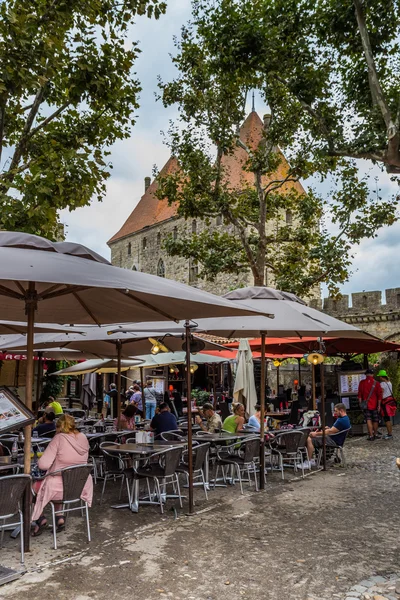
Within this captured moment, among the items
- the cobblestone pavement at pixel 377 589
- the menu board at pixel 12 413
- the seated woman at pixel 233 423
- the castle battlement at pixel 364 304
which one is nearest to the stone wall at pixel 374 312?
the castle battlement at pixel 364 304

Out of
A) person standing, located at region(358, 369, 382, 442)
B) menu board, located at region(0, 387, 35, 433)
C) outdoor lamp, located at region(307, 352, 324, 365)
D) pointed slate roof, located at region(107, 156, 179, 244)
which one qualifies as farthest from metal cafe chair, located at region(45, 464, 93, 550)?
pointed slate roof, located at region(107, 156, 179, 244)

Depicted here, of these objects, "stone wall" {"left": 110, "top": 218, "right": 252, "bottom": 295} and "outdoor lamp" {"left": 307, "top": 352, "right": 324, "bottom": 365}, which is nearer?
"outdoor lamp" {"left": 307, "top": 352, "right": 324, "bottom": 365}

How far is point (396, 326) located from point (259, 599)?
2354 centimetres

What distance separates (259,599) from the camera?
402 cm

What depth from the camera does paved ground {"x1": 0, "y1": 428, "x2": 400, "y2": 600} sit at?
4.18 metres

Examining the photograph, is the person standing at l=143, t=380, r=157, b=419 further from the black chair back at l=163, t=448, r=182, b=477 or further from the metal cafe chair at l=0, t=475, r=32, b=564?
the metal cafe chair at l=0, t=475, r=32, b=564

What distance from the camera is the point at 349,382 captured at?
52.2 feet

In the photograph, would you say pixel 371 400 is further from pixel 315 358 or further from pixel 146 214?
pixel 146 214

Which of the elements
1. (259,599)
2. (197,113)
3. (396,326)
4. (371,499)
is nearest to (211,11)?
(197,113)

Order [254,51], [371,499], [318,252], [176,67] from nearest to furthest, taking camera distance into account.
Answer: [371,499]
[254,51]
[176,67]
[318,252]

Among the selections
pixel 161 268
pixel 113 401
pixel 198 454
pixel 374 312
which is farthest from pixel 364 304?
pixel 161 268

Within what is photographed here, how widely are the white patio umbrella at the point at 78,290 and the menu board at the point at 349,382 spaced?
32.7 ft

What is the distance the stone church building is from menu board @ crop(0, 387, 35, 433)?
29.8 metres

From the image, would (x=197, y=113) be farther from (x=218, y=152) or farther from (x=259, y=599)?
(x=259, y=599)
